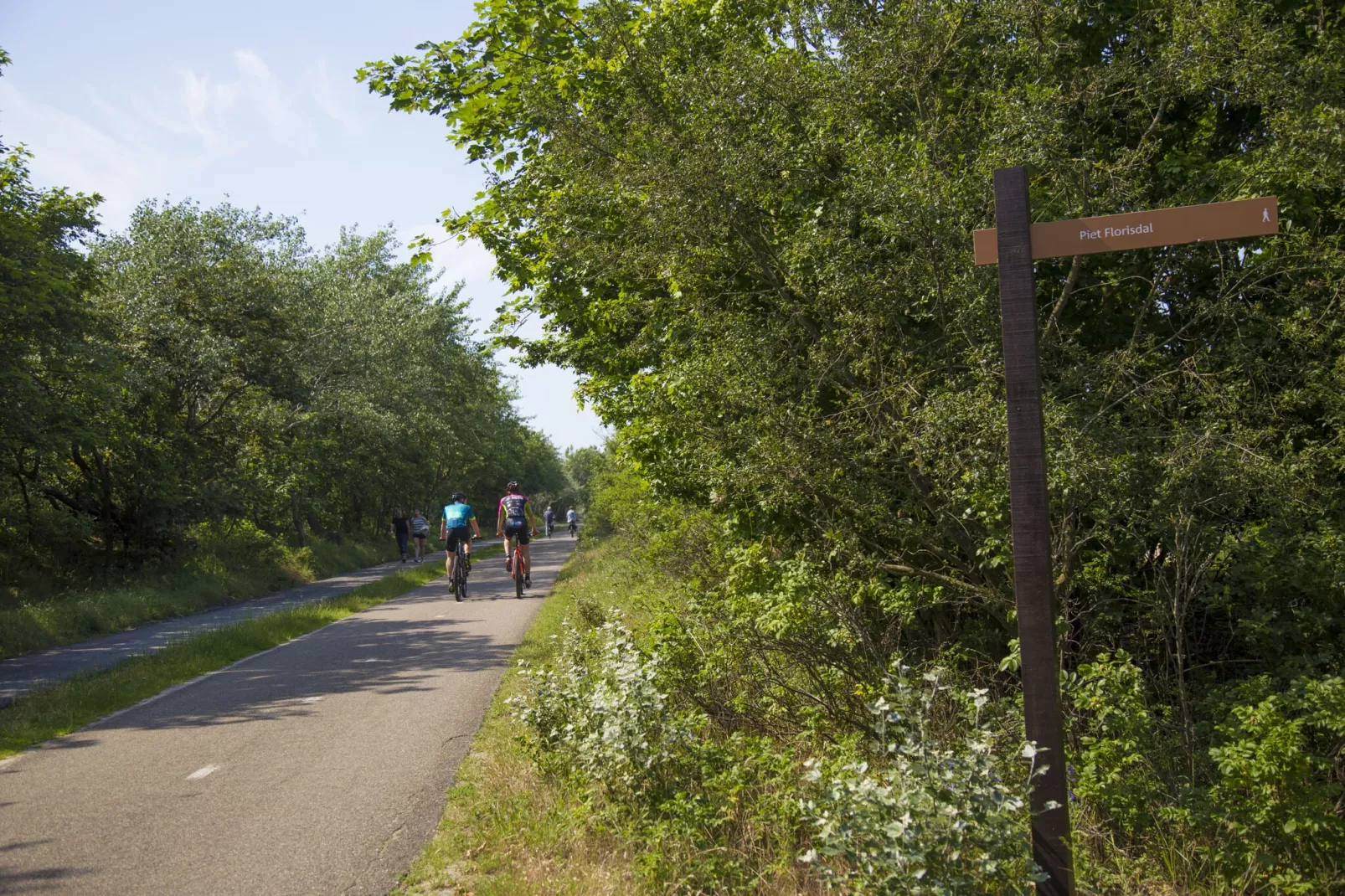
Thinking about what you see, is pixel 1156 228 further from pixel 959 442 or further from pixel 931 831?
pixel 931 831

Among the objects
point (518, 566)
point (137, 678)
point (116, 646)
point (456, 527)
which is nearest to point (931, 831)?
point (137, 678)

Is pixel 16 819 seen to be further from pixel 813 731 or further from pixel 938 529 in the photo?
pixel 938 529

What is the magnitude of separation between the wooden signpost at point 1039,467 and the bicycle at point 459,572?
51.9 ft

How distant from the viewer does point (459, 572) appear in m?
18.7

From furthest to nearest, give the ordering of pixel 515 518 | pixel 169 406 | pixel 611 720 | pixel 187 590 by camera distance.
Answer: pixel 169 406 < pixel 187 590 < pixel 515 518 < pixel 611 720

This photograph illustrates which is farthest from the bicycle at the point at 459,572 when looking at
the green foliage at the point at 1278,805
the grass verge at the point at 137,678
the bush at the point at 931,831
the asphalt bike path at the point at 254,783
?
the bush at the point at 931,831

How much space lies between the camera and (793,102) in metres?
6.50

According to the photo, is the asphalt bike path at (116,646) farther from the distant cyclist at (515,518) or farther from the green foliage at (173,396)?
the distant cyclist at (515,518)

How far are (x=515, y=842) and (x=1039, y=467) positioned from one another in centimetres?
318

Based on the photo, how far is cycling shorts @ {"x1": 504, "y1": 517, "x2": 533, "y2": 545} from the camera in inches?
697

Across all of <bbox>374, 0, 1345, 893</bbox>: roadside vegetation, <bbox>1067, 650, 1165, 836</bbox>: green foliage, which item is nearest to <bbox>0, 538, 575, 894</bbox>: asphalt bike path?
<bbox>374, 0, 1345, 893</bbox>: roadside vegetation

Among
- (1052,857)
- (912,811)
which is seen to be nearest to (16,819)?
(912,811)

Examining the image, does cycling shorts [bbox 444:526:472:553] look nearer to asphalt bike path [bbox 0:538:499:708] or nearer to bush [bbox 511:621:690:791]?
asphalt bike path [bbox 0:538:499:708]

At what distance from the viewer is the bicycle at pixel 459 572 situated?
61.0 ft
